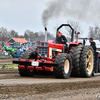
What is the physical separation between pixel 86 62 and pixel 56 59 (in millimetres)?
2205

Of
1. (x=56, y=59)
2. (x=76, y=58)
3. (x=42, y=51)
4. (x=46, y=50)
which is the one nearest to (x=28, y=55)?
(x=42, y=51)

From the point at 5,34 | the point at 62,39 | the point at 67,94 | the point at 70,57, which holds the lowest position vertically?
the point at 67,94

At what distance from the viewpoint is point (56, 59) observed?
8523 mm

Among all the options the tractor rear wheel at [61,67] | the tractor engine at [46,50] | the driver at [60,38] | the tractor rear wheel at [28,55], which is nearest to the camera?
the tractor rear wheel at [61,67]

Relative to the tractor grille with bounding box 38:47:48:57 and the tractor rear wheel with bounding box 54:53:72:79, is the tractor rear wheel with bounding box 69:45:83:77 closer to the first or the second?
the tractor rear wheel with bounding box 54:53:72:79

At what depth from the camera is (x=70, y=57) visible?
356 inches

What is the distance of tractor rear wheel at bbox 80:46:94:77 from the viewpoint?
31.3 ft

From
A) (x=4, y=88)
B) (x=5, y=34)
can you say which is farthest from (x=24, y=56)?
(x=5, y=34)

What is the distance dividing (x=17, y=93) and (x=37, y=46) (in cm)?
432

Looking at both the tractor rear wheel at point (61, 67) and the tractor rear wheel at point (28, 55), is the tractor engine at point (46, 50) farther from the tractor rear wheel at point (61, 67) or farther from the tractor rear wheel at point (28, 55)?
the tractor rear wheel at point (61, 67)

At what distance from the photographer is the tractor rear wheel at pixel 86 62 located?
954cm

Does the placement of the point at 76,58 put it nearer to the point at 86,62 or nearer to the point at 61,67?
the point at 86,62

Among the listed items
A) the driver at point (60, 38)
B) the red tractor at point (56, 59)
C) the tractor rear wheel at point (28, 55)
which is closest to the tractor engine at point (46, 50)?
the red tractor at point (56, 59)

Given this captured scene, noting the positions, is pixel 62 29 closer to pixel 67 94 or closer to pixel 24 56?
pixel 24 56
